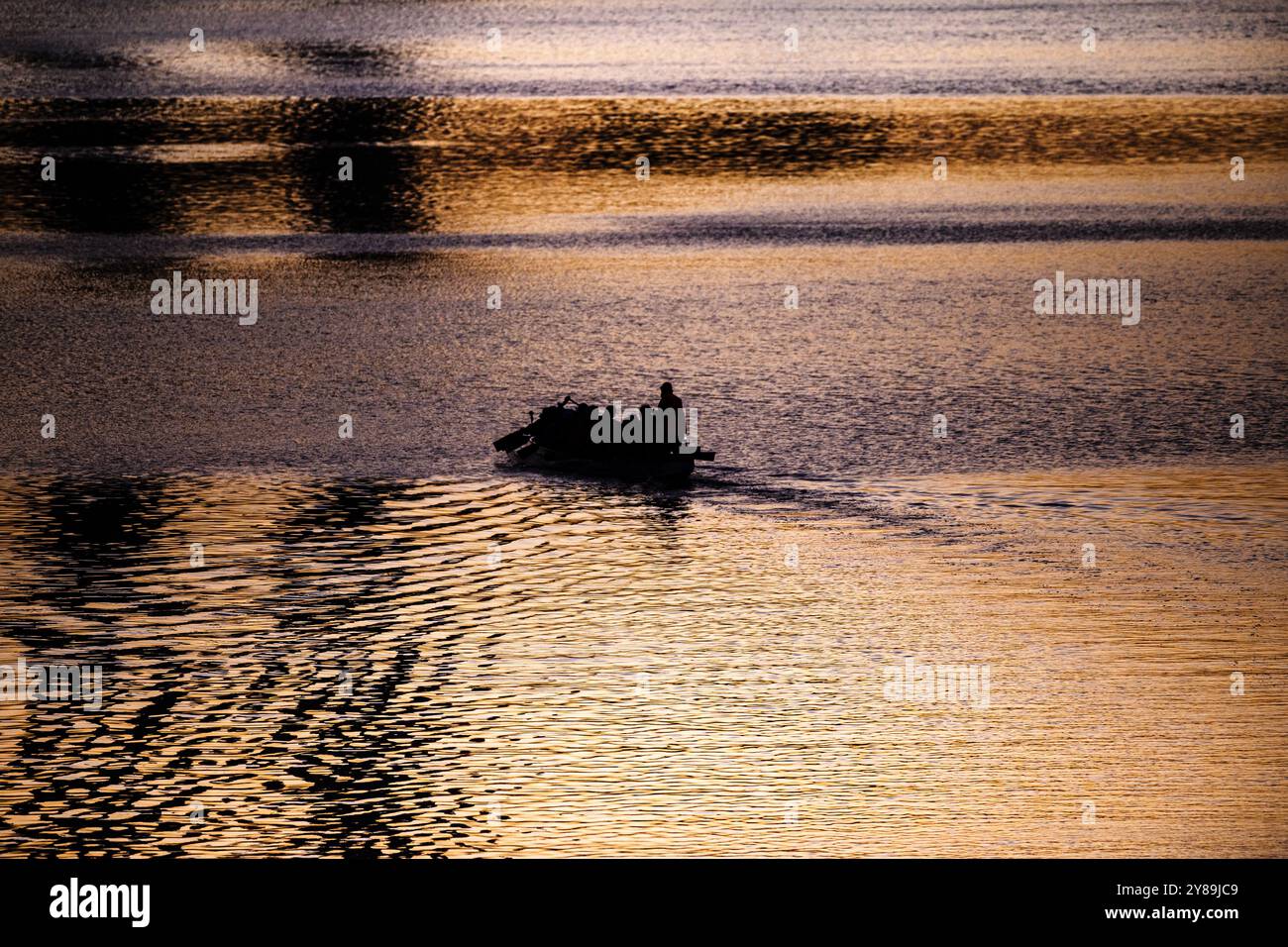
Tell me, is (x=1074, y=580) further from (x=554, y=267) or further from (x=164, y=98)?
(x=164, y=98)

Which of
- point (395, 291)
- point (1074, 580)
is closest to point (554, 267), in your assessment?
point (395, 291)

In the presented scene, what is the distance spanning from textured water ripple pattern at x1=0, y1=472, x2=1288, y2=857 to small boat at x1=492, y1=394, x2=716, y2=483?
95 centimetres

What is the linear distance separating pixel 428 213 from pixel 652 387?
24263 millimetres

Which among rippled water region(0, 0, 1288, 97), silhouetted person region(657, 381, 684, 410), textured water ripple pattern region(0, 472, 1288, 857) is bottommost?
textured water ripple pattern region(0, 472, 1288, 857)

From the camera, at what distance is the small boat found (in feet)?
116

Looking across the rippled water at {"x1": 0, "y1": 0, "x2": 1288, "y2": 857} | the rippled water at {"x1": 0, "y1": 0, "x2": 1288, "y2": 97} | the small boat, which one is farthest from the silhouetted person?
the rippled water at {"x1": 0, "y1": 0, "x2": 1288, "y2": 97}

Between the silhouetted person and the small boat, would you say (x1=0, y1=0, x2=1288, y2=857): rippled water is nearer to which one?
the small boat

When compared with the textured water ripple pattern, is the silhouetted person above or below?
above

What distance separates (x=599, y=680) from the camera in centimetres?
2564

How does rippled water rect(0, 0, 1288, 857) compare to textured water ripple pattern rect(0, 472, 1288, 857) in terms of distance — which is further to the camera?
rippled water rect(0, 0, 1288, 857)

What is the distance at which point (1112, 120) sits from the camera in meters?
76.0

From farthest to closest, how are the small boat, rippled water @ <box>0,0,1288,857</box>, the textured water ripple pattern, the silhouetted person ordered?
the silhouetted person
the small boat
rippled water @ <box>0,0,1288,857</box>
the textured water ripple pattern

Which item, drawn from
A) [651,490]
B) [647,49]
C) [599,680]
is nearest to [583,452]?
[651,490]

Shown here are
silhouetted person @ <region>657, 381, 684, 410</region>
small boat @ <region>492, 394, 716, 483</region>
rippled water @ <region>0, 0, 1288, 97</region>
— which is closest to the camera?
small boat @ <region>492, 394, 716, 483</region>
